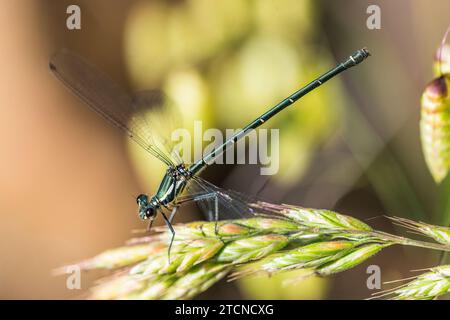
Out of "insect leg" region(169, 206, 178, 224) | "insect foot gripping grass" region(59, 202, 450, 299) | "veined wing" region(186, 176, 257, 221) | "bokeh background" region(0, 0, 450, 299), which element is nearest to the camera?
"insect foot gripping grass" region(59, 202, 450, 299)

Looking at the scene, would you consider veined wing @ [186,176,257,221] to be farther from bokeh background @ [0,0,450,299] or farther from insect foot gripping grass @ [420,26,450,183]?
insect foot gripping grass @ [420,26,450,183]

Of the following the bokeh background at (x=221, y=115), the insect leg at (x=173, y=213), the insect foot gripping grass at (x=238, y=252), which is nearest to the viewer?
the insect foot gripping grass at (x=238, y=252)

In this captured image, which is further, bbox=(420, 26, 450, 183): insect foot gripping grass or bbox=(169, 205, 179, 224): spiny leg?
bbox=(169, 205, 179, 224): spiny leg

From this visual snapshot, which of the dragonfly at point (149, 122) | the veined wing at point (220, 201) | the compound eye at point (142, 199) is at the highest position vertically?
the dragonfly at point (149, 122)

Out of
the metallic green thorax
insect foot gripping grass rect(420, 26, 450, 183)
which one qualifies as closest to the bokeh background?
the metallic green thorax

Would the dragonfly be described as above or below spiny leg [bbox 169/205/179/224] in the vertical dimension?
above

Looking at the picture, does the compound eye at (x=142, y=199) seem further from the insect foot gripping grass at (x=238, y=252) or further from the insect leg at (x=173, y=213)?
the insect foot gripping grass at (x=238, y=252)

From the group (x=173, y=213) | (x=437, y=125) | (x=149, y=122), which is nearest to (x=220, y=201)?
(x=173, y=213)

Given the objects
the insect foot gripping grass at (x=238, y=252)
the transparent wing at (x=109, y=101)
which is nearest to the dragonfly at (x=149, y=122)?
the transparent wing at (x=109, y=101)
